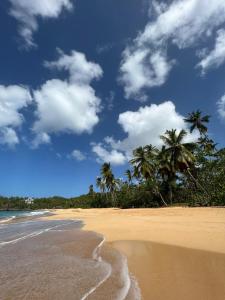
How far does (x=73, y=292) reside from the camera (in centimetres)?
422

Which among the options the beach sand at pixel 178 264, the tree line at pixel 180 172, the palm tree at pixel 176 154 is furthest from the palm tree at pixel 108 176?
the beach sand at pixel 178 264

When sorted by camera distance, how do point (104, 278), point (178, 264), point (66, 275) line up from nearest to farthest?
point (104, 278), point (66, 275), point (178, 264)

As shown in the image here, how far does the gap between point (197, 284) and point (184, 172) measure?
37.5 meters

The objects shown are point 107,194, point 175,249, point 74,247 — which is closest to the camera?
point 175,249

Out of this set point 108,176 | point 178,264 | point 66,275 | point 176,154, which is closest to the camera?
point 66,275

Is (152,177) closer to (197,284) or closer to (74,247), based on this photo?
(74,247)

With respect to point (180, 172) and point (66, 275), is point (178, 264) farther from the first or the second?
point (180, 172)

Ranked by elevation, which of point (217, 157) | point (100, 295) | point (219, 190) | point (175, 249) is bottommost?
point (100, 295)

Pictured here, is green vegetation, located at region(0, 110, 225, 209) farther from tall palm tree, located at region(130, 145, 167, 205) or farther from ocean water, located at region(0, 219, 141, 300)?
ocean water, located at region(0, 219, 141, 300)

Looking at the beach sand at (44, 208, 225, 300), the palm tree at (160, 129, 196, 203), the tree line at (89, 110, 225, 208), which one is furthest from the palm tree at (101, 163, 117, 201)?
the beach sand at (44, 208, 225, 300)

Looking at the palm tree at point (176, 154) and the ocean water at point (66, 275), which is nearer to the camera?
the ocean water at point (66, 275)

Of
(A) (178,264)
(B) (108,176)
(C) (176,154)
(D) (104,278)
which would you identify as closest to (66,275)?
(D) (104,278)

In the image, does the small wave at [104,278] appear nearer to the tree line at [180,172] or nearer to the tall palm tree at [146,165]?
the tree line at [180,172]

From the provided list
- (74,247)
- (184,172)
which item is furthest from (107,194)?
(74,247)
